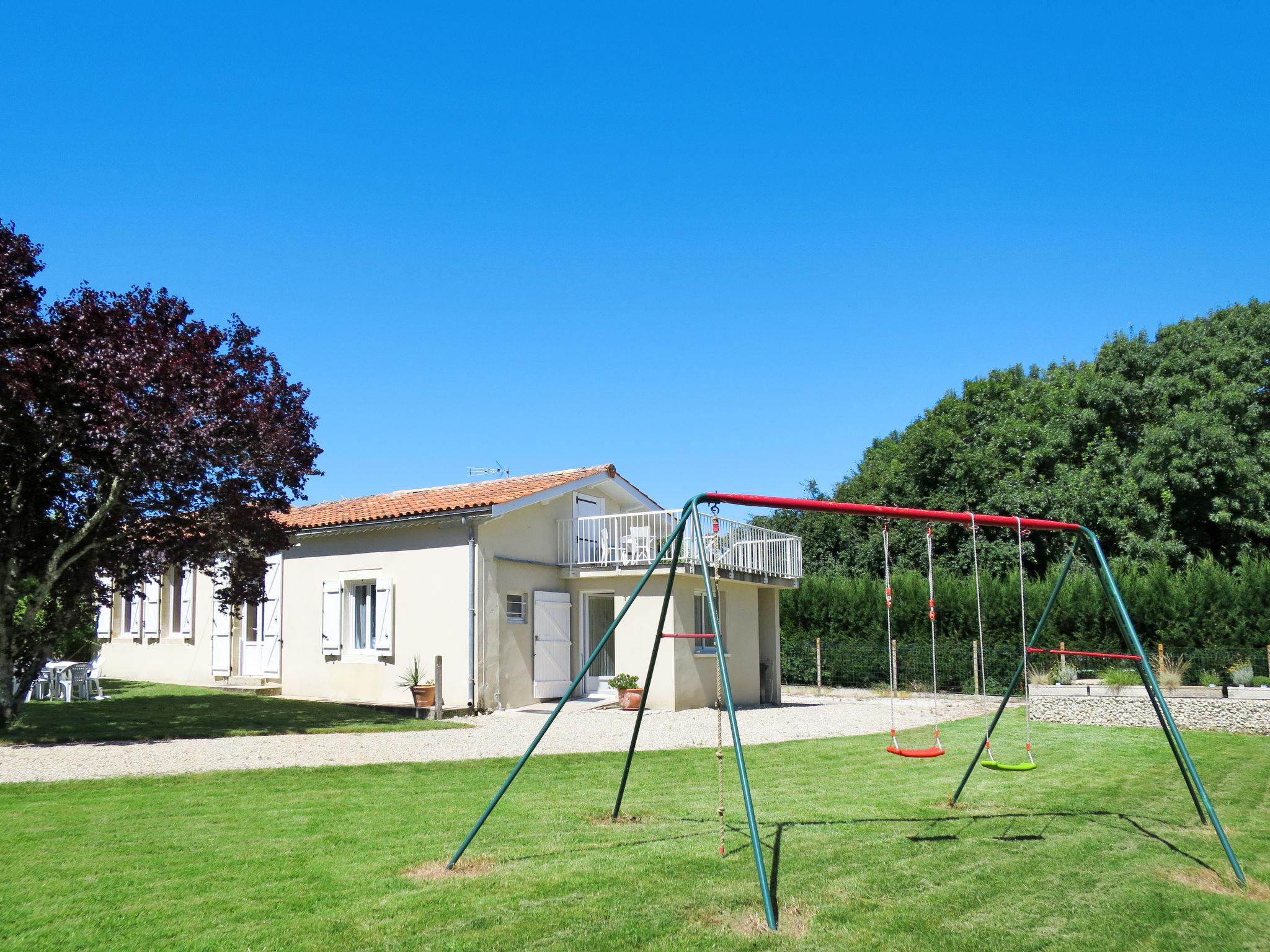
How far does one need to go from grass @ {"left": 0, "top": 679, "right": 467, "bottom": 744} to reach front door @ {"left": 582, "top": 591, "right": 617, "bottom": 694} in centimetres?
433

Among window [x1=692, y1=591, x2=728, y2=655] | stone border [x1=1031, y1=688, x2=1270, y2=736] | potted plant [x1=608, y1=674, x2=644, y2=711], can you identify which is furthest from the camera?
window [x1=692, y1=591, x2=728, y2=655]

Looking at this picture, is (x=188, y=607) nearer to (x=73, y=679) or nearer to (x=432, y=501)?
(x=73, y=679)

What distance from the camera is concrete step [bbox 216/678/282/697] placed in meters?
19.9

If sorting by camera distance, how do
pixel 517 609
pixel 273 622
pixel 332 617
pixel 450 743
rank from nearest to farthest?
1. pixel 450 743
2. pixel 517 609
3. pixel 332 617
4. pixel 273 622

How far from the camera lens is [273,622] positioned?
20.1 meters

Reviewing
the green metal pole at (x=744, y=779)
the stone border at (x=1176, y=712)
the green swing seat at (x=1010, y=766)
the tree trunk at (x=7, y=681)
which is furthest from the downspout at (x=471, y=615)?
the green swing seat at (x=1010, y=766)

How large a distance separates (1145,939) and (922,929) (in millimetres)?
1127

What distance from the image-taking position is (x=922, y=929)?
5.08 metres

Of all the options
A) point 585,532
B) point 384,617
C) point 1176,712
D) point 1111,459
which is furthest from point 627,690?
point 1111,459

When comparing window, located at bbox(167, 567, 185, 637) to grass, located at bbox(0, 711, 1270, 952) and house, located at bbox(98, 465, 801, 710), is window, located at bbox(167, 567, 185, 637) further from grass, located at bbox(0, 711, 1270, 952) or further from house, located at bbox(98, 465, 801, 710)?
grass, located at bbox(0, 711, 1270, 952)

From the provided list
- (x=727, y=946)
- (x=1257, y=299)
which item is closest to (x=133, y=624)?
(x=727, y=946)

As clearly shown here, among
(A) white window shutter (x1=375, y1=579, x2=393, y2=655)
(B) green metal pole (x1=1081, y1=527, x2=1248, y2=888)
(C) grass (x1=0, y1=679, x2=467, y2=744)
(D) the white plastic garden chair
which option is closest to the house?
(A) white window shutter (x1=375, y1=579, x2=393, y2=655)

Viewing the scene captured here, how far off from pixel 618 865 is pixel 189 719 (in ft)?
36.8

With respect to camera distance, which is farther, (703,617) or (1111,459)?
(1111,459)
